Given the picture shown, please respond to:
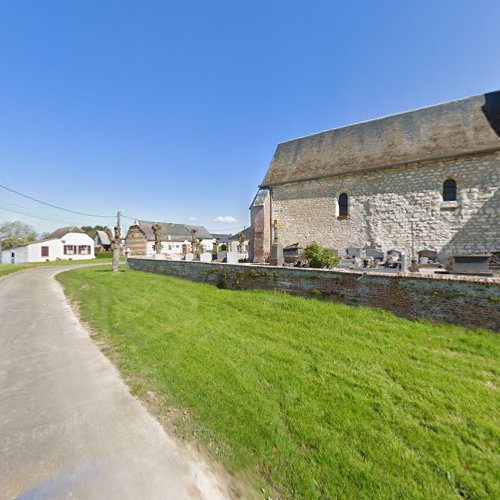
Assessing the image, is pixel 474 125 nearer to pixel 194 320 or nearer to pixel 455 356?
pixel 455 356

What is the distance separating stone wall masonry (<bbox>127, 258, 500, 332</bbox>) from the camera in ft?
16.9

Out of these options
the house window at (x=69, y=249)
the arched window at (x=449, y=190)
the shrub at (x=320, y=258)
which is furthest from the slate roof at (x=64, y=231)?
the arched window at (x=449, y=190)

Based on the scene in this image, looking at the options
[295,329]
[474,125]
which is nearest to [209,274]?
[295,329]

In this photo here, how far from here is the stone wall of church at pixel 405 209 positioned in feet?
40.9

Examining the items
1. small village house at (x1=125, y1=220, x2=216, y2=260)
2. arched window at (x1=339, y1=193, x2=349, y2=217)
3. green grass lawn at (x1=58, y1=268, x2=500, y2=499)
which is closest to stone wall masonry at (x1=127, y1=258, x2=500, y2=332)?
green grass lawn at (x1=58, y1=268, x2=500, y2=499)

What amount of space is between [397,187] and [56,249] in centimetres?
3900

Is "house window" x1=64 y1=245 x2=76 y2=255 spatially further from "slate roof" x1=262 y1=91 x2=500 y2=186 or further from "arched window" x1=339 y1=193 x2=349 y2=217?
"arched window" x1=339 y1=193 x2=349 y2=217

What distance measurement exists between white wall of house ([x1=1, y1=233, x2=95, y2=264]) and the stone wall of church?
3093 centimetres

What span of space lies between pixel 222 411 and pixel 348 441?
145 centimetres

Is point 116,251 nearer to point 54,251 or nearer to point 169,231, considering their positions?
point 54,251

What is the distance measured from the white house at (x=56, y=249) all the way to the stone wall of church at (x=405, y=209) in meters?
30.9

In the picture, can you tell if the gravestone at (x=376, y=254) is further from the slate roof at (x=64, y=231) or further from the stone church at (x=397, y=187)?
the slate roof at (x=64, y=231)

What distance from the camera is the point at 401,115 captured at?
1647 cm

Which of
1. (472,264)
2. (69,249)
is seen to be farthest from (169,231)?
(472,264)
